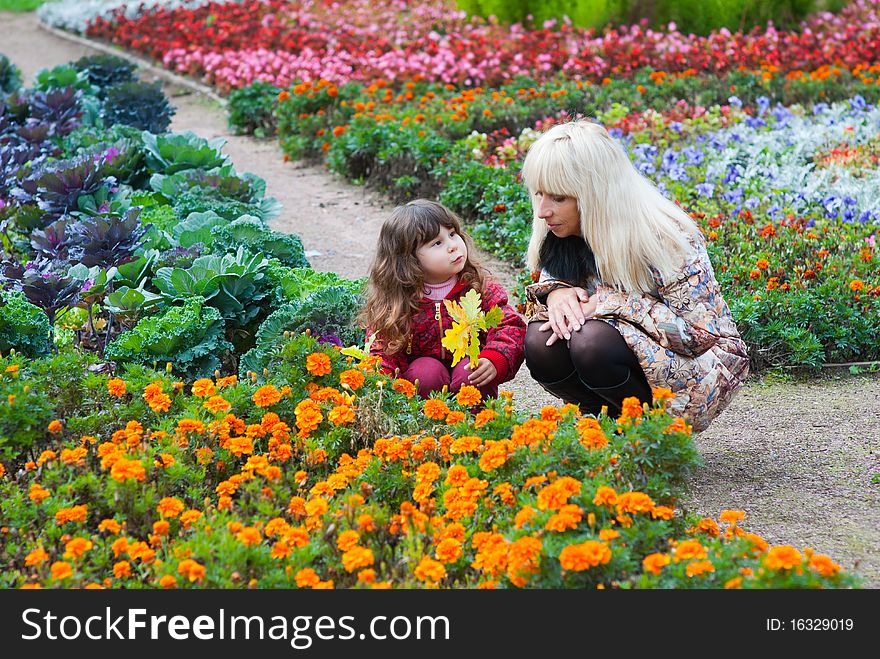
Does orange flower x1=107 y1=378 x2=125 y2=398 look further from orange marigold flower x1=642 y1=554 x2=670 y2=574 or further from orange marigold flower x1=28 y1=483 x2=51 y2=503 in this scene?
orange marigold flower x1=642 y1=554 x2=670 y2=574

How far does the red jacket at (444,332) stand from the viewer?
3.58 metres

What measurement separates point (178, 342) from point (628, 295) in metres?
1.61

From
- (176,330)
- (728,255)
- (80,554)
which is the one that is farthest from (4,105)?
(80,554)

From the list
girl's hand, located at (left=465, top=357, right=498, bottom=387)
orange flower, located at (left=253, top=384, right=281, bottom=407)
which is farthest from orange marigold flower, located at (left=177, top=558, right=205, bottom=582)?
girl's hand, located at (left=465, top=357, right=498, bottom=387)

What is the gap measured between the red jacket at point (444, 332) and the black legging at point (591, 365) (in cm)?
11

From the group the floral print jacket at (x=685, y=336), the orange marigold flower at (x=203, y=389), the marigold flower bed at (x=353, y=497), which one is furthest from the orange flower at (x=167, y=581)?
the floral print jacket at (x=685, y=336)

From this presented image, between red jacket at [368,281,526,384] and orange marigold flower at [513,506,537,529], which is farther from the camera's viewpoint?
red jacket at [368,281,526,384]

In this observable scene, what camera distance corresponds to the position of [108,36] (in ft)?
46.7

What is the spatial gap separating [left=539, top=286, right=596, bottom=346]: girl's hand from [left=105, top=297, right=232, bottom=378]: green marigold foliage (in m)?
1.25

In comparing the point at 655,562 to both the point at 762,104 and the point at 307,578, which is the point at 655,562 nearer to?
the point at 307,578

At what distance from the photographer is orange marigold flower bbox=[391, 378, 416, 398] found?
323 cm

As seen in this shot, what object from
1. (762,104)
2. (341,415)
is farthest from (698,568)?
(762,104)
